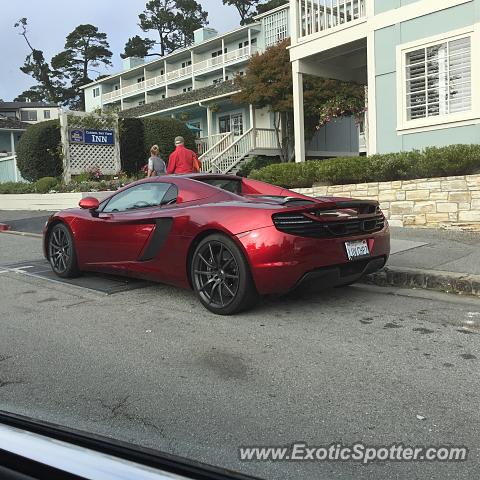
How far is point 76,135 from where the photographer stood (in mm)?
17266

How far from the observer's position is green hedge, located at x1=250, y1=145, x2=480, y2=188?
9125mm

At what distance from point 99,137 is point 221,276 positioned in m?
14.1

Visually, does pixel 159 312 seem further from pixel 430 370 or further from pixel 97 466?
pixel 97 466

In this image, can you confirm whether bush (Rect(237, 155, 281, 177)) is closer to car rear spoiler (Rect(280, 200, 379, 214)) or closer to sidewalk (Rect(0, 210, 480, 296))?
sidewalk (Rect(0, 210, 480, 296))

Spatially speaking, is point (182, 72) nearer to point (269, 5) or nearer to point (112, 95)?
point (112, 95)

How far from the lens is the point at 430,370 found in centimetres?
368

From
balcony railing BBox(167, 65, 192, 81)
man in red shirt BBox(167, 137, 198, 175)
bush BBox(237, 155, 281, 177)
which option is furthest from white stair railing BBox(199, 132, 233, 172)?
balcony railing BBox(167, 65, 192, 81)

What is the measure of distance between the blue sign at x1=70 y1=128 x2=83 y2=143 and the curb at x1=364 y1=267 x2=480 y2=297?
13.2m

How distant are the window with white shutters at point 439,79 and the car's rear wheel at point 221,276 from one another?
7.07 m

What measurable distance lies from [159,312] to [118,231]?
1.23m

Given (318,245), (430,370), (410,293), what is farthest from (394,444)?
(410,293)

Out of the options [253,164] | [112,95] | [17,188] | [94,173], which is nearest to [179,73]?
[112,95]

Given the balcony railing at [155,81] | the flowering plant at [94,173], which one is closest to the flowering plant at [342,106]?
the flowering plant at [94,173]

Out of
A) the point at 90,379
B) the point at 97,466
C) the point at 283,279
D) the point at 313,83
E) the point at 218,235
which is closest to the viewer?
the point at 97,466
